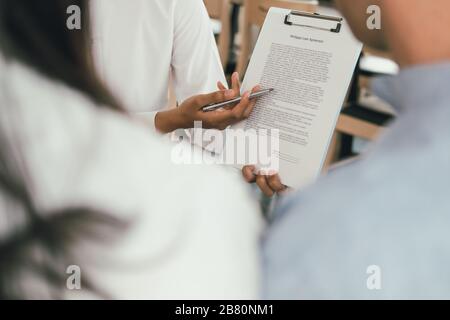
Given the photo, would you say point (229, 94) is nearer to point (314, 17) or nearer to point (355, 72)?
point (314, 17)

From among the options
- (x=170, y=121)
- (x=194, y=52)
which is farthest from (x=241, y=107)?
(x=194, y=52)

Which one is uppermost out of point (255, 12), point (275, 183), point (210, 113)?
point (255, 12)

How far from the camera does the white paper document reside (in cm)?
91

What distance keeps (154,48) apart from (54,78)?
3.17ft

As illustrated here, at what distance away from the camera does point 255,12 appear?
8.62ft

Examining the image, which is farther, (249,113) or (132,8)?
(132,8)

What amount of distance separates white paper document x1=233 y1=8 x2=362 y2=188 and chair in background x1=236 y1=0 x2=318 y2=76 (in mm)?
1360

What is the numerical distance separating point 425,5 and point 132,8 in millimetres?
975

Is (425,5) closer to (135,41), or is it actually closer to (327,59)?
(327,59)

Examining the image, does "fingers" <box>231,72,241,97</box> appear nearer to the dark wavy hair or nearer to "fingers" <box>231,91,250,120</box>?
"fingers" <box>231,91,250,120</box>

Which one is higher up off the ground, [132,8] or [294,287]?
[132,8]

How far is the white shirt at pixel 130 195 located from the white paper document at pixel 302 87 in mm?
542
